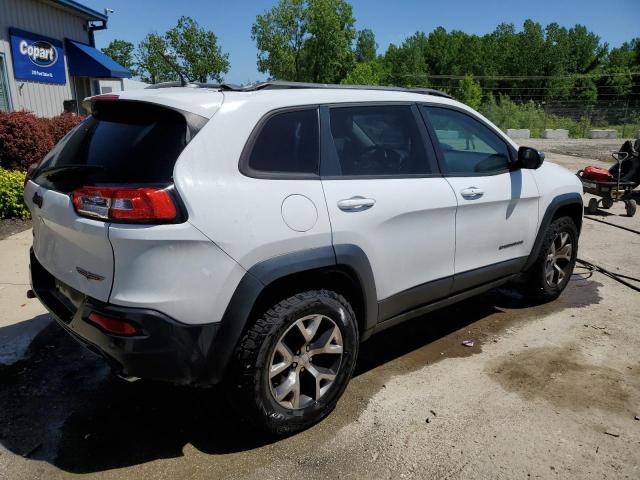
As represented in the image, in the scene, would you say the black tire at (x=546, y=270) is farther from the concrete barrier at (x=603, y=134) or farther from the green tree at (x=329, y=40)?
the green tree at (x=329, y=40)

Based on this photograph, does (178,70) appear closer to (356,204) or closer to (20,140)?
(356,204)

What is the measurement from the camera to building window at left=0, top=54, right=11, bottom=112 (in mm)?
10766

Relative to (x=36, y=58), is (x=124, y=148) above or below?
below

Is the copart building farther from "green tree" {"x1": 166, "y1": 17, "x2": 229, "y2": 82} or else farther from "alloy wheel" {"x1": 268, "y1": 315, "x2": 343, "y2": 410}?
"green tree" {"x1": 166, "y1": 17, "x2": 229, "y2": 82}

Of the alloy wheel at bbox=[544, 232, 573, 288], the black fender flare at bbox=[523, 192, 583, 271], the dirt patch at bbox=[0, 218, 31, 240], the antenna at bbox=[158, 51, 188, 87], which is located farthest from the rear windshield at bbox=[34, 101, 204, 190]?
the dirt patch at bbox=[0, 218, 31, 240]

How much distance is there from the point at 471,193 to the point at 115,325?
8.01ft

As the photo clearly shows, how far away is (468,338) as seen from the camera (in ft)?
13.6

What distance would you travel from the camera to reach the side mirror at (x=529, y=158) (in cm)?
401

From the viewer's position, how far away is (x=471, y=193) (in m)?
3.60

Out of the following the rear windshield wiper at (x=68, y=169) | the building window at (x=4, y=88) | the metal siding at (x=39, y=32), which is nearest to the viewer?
the rear windshield wiper at (x=68, y=169)

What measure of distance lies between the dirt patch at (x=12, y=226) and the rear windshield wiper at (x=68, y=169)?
4.53m

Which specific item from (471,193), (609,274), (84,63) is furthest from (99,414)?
(84,63)

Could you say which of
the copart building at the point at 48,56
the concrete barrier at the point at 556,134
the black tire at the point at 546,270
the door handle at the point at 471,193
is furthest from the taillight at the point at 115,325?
the concrete barrier at the point at 556,134

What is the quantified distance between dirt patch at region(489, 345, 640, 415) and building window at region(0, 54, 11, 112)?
36.7ft
